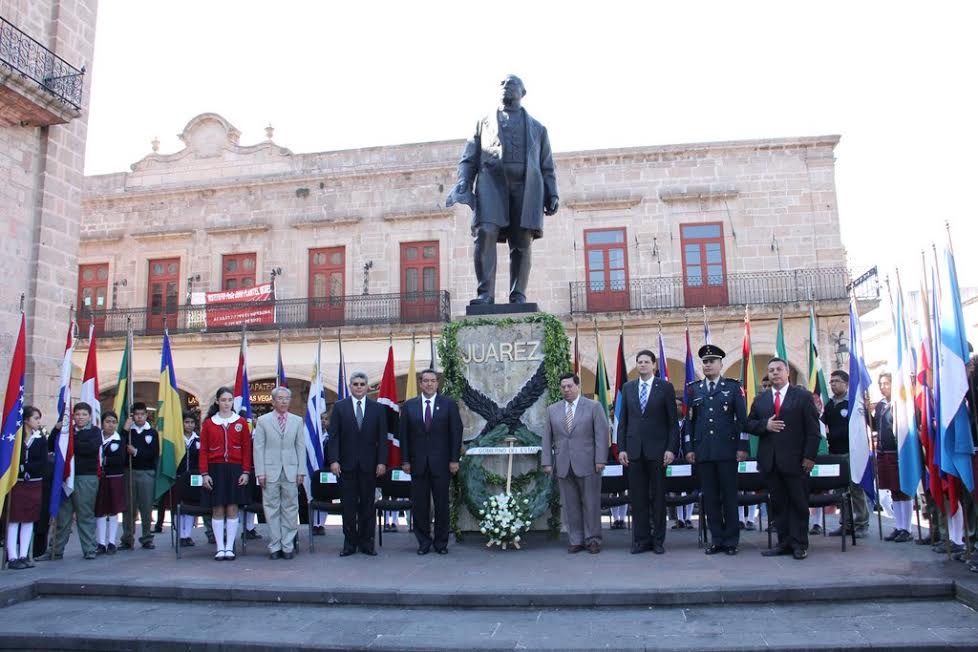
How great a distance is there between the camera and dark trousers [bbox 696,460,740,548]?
20.8ft

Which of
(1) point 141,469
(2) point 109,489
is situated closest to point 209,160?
(1) point 141,469

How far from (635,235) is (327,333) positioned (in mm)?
8282

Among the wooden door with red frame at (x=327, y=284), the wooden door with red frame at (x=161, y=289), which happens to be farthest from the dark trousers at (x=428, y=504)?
the wooden door with red frame at (x=161, y=289)

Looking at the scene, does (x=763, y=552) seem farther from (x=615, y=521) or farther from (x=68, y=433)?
(x=68, y=433)

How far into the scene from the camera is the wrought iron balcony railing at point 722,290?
1958 centimetres

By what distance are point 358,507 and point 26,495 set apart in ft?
9.62

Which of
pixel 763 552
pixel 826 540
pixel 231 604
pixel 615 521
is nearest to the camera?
pixel 231 604

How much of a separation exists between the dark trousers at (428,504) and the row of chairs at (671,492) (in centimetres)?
46

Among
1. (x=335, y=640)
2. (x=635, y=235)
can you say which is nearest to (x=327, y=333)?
(x=635, y=235)

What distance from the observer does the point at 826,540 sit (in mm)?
7383

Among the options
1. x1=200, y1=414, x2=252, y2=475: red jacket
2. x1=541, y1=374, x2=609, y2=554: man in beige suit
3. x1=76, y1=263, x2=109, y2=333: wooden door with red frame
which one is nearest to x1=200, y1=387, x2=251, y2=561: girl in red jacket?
x1=200, y1=414, x2=252, y2=475: red jacket

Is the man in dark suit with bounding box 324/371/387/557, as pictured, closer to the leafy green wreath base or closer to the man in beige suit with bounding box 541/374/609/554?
the leafy green wreath base

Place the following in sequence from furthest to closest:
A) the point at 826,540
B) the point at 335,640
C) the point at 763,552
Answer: the point at 826,540, the point at 763,552, the point at 335,640

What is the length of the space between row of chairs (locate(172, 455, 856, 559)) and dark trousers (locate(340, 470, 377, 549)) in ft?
0.97
